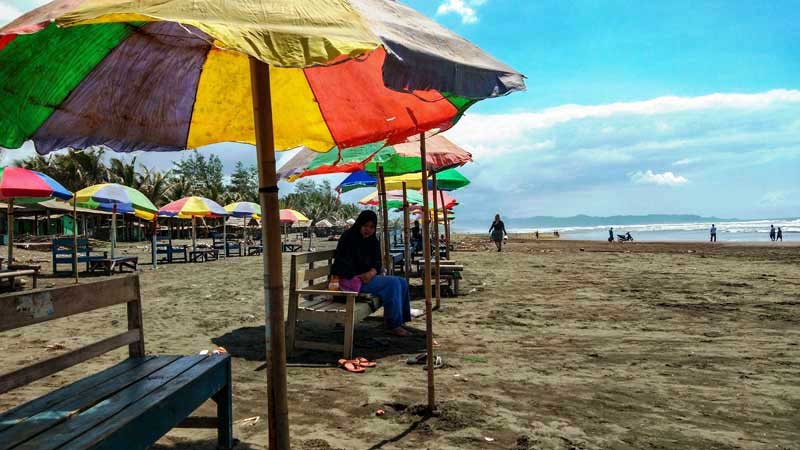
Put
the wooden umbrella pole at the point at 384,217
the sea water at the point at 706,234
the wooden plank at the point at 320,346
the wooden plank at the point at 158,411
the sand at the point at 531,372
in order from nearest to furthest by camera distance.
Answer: the wooden plank at the point at 158,411
the sand at the point at 531,372
the wooden plank at the point at 320,346
the wooden umbrella pole at the point at 384,217
the sea water at the point at 706,234

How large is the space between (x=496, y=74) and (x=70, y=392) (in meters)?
2.68

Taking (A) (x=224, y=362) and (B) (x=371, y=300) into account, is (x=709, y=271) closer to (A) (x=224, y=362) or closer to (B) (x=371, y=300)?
(B) (x=371, y=300)

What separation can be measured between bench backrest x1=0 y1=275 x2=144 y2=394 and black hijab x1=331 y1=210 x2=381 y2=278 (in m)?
2.87

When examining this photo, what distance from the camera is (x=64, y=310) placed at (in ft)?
7.88

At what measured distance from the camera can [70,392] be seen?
7.94ft

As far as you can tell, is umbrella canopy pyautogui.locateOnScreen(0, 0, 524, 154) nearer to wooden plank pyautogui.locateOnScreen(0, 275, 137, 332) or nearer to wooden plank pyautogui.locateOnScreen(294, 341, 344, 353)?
wooden plank pyautogui.locateOnScreen(0, 275, 137, 332)

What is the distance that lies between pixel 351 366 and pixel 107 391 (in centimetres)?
265

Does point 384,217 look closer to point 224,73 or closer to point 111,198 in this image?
point 224,73

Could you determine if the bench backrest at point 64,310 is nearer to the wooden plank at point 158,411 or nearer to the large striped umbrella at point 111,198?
the wooden plank at point 158,411

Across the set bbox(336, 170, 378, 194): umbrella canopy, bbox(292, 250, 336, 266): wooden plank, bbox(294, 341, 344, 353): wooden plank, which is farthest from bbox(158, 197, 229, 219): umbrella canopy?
bbox(294, 341, 344, 353): wooden plank

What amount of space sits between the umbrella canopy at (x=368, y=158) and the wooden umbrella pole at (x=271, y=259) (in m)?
2.72

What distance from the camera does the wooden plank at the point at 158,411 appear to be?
187 cm

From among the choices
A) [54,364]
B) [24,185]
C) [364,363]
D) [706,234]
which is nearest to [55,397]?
[54,364]

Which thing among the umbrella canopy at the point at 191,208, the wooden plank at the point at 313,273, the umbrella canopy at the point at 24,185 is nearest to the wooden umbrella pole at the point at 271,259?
the wooden plank at the point at 313,273
